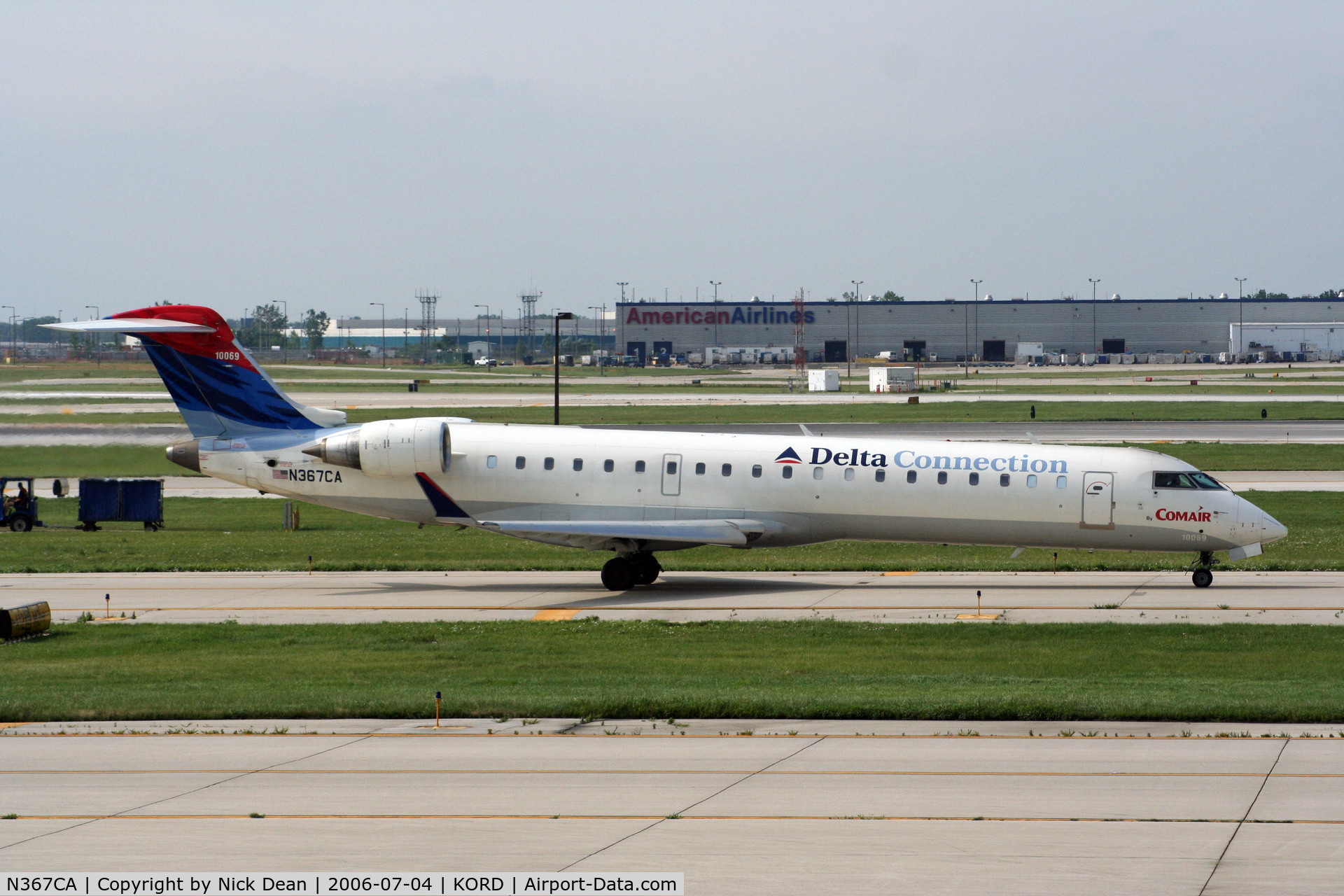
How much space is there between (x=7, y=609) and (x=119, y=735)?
30.8ft

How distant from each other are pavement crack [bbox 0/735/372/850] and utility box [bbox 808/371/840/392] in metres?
100

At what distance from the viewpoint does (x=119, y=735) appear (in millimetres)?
17750

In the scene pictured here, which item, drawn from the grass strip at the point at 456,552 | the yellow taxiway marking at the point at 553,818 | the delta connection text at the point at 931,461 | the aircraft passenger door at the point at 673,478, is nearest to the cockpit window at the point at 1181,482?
the delta connection text at the point at 931,461

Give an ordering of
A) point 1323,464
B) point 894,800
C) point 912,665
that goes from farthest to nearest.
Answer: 1. point 1323,464
2. point 912,665
3. point 894,800

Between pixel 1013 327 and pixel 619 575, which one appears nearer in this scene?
pixel 619 575

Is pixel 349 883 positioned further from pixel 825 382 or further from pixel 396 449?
pixel 825 382

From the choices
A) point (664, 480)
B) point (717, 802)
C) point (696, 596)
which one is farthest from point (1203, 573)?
point (717, 802)

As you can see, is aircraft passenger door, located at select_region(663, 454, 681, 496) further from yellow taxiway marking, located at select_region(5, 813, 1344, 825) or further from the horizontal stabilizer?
yellow taxiway marking, located at select_region(5, 813, 1344, 825)

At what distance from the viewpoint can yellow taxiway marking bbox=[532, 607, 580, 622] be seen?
90.2 ft

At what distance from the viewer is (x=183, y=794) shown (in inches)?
571

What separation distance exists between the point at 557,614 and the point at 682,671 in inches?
258

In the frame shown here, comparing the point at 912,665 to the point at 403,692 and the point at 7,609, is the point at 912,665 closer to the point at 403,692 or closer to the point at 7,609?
the point at 403,692

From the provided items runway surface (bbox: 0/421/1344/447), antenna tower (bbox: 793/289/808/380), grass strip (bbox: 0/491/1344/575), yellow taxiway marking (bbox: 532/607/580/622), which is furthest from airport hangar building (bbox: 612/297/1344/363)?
yellow taxiway marking (bbox: 532/607/580/622)

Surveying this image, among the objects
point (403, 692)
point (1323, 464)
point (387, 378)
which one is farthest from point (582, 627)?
point (387, 378)
